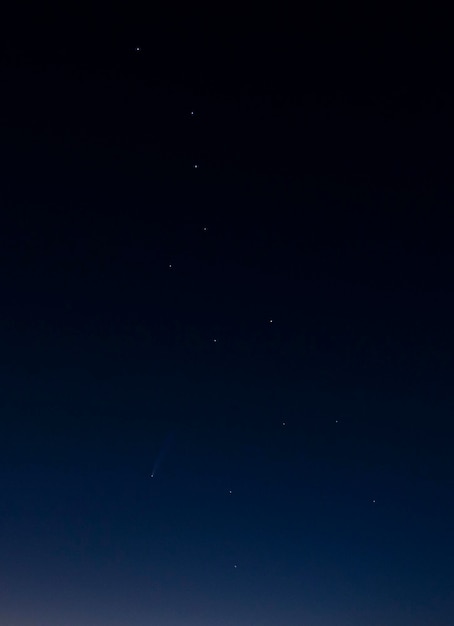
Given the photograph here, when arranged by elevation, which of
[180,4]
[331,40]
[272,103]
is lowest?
[272,103]

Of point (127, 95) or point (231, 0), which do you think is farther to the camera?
point (127, 95)

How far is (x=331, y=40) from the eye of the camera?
6074 mm

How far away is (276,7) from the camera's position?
234 inches

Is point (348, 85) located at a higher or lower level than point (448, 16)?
lower

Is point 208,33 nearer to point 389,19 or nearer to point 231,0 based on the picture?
point 231,0

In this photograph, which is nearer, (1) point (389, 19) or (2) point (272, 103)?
(1) point (389, 19)

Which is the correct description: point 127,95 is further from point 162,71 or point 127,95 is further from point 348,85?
point 348,85

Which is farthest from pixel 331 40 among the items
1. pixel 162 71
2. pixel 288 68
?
pixel 162 71

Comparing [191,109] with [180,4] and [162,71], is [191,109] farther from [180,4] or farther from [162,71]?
[180,4]

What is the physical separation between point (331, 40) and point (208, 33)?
3.04 ft

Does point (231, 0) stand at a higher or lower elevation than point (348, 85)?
higher

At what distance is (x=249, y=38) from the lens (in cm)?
605

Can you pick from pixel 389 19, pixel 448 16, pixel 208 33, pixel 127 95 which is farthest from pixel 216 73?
pixel 448 16

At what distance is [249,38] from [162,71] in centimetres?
71
